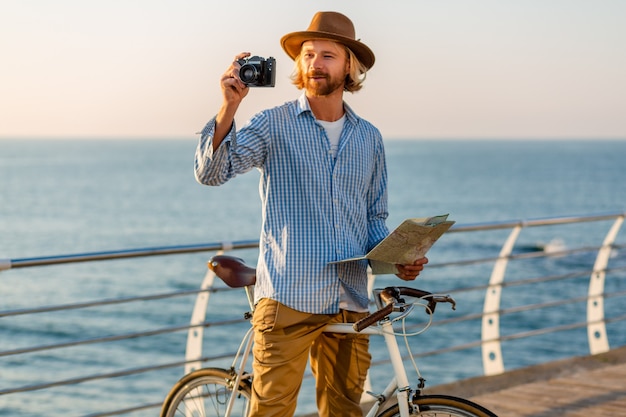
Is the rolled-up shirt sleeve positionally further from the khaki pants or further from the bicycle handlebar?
the bicycle handlebar

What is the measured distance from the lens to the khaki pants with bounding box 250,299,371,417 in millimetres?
2945

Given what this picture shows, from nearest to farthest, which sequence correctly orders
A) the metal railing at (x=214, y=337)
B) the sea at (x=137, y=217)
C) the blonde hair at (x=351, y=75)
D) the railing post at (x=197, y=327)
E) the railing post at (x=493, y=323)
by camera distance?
the blonde hair at (x=351, y=75) → the railing post at (x=197, y=327) → the railing post at (x=493, y=323) → the metal railing at (x=214, y=337) → the sea at (x=137, y=217)

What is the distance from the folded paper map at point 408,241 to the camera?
2.68m

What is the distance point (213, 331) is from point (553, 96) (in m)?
34.2

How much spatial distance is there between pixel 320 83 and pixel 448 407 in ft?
3.19

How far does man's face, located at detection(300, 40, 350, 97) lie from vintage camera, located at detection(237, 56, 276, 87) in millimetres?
219

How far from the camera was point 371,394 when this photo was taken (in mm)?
2986

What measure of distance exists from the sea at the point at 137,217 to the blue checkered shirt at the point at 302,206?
244 inches

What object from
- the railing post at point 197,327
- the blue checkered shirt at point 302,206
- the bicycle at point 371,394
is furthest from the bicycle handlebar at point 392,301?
the railing post at point 197,327

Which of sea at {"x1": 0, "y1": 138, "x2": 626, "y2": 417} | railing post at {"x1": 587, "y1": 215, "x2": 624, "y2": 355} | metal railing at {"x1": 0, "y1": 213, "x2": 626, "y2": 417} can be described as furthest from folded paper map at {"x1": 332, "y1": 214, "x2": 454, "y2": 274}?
metal railing at {"x1": 0, "y1": 213, "x2": 626, "y2": 417}

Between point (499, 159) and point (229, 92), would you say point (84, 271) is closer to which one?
point (229, 92)

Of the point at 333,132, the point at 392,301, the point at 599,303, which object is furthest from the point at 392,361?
the point at 599,303

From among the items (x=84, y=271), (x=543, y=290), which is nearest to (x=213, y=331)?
(x=543, y=290)

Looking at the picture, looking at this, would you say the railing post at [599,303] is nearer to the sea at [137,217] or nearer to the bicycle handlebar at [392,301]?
the bicycle handlebar at [392,301]
